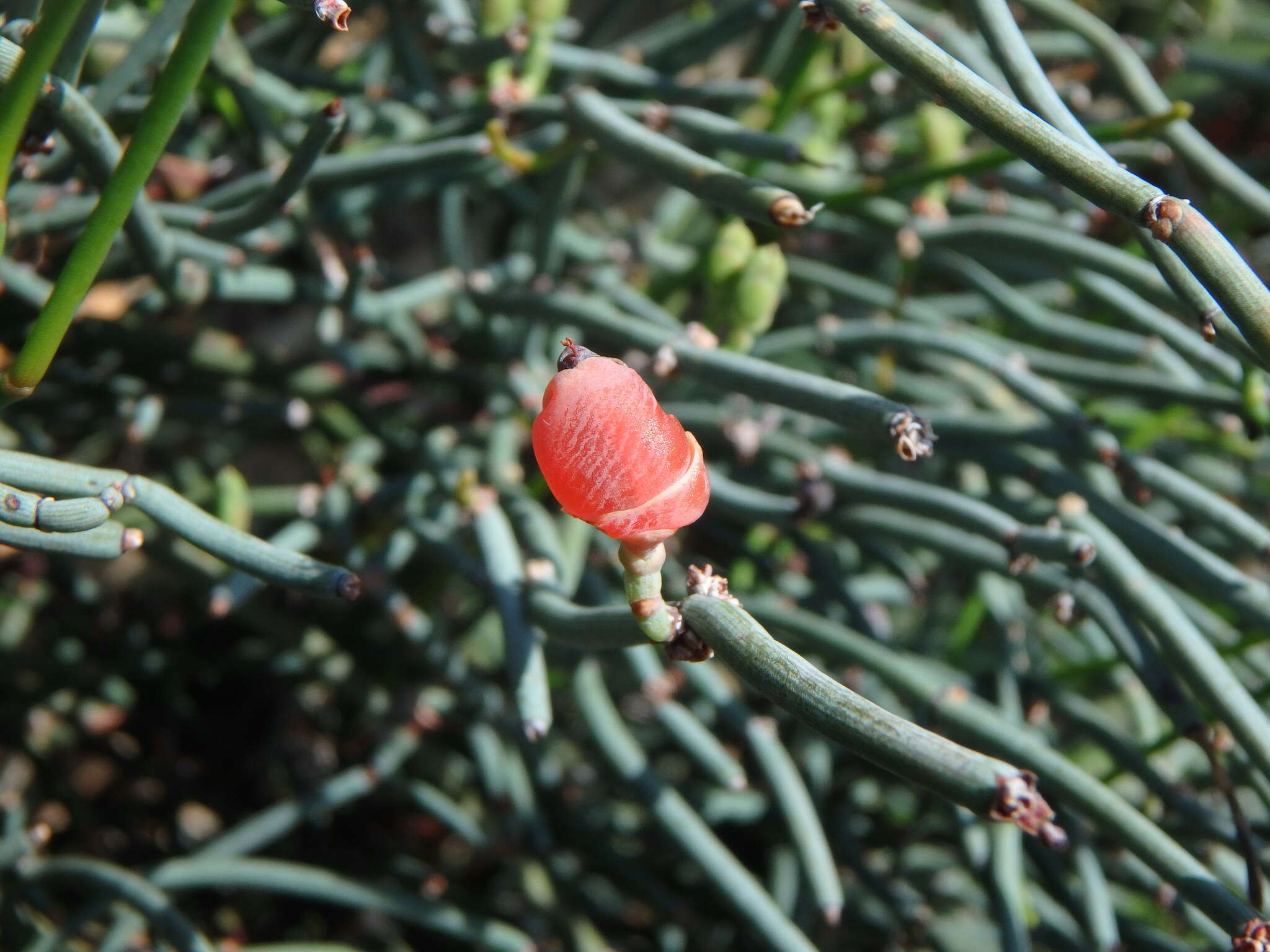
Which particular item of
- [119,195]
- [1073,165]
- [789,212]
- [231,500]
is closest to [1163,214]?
→ [1073,165]

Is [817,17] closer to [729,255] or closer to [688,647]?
[729,255]

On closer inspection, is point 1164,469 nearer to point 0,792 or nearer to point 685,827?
point 685,827

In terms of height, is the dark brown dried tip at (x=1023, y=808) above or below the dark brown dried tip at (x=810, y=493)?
above

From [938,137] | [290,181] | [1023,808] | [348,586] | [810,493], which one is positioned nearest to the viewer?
[1023,808]

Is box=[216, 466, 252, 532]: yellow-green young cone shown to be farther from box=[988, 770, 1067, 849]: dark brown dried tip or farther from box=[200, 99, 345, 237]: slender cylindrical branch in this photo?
box=[988, 770, 1067, 849]: dark brown dried tip

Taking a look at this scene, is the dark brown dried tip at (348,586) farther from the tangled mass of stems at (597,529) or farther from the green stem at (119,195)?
the green stem at (119,195)

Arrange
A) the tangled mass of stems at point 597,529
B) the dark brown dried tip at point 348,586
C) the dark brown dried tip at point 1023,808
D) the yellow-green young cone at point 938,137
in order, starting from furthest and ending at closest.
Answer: the yellow-green young cone at point 938,137 → the tangled mass of stems at point 597,529 → the dark brown dried tip at point 348,586 → the dark brown dried tip at point 1023,808

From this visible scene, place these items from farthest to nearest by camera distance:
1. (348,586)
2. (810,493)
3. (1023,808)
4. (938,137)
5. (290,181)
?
(938,137) < (810,493) < (290,181) < (348,586) < (1023,808)

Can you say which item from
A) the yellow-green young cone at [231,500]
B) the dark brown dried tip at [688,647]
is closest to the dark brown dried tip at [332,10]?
the dark brown dried tip at [688,647]
